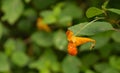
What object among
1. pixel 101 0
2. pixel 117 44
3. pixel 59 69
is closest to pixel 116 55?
pixel 117 44

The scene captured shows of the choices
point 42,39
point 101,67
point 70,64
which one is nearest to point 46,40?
point 42,39

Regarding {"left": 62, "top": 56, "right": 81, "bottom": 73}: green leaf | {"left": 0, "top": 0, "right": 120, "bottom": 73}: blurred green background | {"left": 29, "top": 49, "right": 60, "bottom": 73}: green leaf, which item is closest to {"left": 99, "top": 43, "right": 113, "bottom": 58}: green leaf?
{"left": 0, "top": 0, "right": 120, "bottom": 73}: blurred green background

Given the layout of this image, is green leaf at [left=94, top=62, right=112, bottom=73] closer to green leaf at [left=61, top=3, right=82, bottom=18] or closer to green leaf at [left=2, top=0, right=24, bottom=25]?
green leaf at [left=61, top=3, right=82, bottom=18]

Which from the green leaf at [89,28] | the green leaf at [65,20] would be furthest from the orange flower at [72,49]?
the green leaf at [65,20]

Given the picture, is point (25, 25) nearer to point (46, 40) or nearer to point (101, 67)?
point (46, 40)

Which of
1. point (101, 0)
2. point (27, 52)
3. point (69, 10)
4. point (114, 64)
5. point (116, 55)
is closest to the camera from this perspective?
point (101, 0)

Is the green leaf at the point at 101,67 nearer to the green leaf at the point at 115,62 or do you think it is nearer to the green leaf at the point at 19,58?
the green leaf at the point at 115,62

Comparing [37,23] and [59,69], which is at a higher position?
[37,23]

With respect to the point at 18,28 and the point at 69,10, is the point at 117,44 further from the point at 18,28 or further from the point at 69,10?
the point at 18,28
